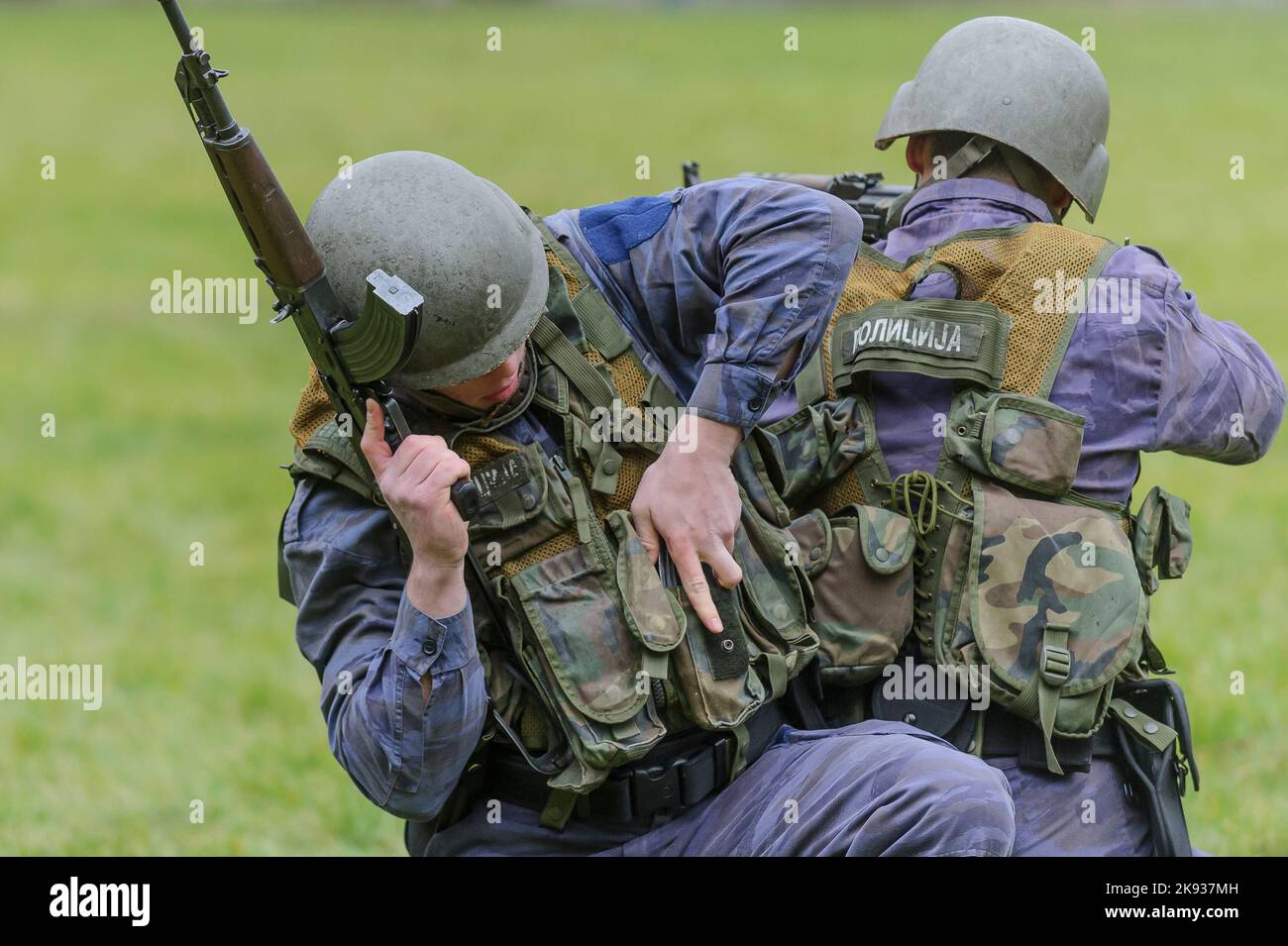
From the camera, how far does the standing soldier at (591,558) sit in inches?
144

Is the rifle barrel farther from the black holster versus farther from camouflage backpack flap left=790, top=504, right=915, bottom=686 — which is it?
the black holster

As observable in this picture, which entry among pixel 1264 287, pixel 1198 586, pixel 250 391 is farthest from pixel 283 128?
pixel 1198 586

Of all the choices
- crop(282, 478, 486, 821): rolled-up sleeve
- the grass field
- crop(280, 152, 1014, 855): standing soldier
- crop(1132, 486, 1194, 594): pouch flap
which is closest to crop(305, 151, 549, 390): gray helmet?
crop(280, 152, 1014, 855): standing soldier

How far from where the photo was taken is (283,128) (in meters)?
25.6

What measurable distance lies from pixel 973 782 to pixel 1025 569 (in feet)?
1.98

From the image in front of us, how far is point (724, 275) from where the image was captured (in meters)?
4.05

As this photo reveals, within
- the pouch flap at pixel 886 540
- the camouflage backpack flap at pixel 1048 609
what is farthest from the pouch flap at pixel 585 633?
the camouflage backpack flap at pixel 1048 609

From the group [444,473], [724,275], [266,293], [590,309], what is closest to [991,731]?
Result: [724,275]

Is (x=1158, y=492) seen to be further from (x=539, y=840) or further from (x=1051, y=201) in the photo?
(x=539, y=840)

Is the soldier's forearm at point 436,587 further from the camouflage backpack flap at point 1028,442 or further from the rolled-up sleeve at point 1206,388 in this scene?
the rolled-up sleeve at point 1206,388

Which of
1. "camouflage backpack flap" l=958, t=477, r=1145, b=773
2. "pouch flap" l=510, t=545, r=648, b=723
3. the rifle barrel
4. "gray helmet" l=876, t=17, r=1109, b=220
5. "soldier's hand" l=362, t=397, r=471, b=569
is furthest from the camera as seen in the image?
"gray helmet" l=876, t=17, r=1109, b=220

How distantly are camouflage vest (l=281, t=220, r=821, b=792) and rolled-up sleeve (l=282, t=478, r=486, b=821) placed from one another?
116mm

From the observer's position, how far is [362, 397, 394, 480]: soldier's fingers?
11.7 feet

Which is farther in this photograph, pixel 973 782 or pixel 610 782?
pixel 610 782
